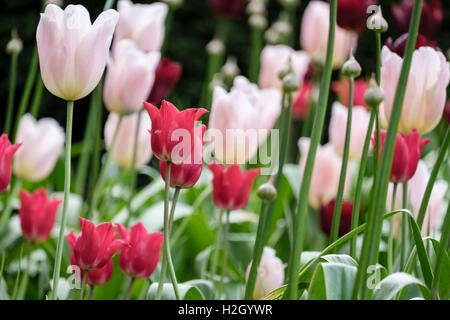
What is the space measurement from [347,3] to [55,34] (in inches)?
25.1

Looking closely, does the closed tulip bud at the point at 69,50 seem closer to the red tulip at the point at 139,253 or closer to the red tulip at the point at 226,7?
the red tulip at the point at 139,253

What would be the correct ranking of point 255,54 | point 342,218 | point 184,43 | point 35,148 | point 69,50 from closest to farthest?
point 69,50 < point 342,218 < point 35,148 < point 255,54 < point 184,43

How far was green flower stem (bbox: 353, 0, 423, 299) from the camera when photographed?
1.59 feet

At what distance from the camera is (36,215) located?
0.91 metres

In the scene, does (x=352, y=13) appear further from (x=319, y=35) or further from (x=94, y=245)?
(x=94, y=245)

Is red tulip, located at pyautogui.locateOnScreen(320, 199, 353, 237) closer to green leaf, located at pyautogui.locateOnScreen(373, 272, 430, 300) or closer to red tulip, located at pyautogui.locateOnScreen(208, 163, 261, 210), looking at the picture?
red tulip, located at pyautogui.locateOnScreen(208, 163, 261, 210)

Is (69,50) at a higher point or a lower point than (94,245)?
higher

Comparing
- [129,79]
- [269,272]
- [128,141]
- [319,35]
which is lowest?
[269,272]

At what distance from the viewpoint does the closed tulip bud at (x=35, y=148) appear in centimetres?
124

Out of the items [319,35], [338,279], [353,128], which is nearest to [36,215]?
[338,279]

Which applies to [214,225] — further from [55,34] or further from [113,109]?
[55,34]

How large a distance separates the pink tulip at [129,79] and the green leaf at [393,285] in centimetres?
50

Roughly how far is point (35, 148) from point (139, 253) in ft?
2.05

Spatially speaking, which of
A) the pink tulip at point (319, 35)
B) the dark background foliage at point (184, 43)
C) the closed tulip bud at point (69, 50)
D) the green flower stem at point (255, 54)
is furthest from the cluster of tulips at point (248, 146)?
the dark background foliage at point (184, 43)
